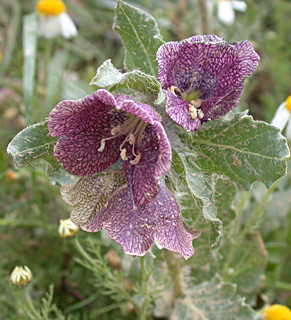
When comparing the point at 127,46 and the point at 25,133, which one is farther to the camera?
the point at 127,46

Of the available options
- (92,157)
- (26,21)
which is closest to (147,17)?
(92,157)

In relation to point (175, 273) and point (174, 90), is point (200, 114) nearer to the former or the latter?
point (174, 90)

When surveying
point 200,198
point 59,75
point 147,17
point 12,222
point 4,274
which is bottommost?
point 4,274

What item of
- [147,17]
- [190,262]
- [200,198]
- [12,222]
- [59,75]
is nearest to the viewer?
[200,198]

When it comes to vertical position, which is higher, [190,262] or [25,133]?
[25,133]

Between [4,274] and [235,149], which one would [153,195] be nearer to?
[235,149]

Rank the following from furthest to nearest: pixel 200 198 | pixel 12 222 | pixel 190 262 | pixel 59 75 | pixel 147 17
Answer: pixel 59 75 → pixel 12 222 → pixel 190 262 → pixel 147 17 → pixel 200 198
